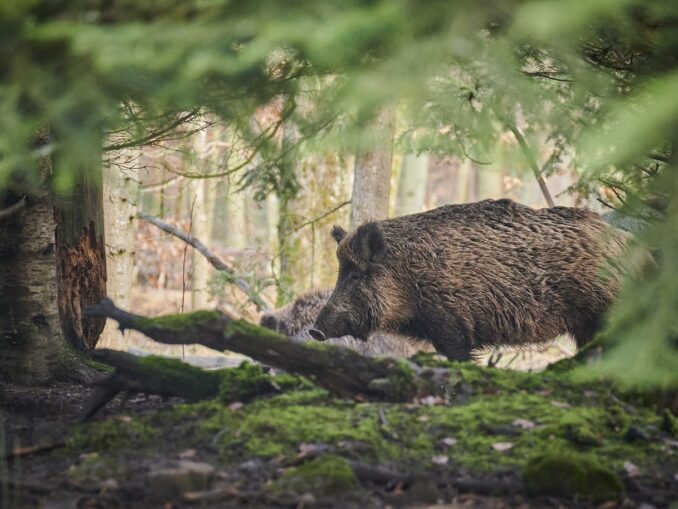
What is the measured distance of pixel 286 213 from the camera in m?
14.1

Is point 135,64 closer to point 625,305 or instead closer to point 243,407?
point 243,407

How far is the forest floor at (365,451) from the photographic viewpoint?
4332 millimetres

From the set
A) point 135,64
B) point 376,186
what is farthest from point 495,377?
point 376,186

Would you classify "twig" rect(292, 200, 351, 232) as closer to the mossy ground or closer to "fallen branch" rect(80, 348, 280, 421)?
"fallen branch" rect(80, 348, 280, 421)

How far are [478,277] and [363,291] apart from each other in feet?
3.82

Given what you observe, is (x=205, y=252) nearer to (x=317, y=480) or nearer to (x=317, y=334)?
(x=317, y=334)

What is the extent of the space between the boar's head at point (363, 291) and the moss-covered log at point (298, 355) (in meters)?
3.41

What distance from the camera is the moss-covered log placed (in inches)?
204

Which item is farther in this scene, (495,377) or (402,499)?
(495,377)

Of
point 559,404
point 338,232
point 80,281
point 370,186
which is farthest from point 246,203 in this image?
point 559,404

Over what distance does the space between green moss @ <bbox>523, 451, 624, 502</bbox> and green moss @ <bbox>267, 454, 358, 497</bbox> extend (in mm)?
896

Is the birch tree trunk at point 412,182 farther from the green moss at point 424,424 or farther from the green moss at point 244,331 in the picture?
the green moss at point 244,331

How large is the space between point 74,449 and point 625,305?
118 inches

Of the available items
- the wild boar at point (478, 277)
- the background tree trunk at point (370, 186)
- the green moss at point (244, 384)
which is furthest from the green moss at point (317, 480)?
the background tree trunk at point (370, 186)
